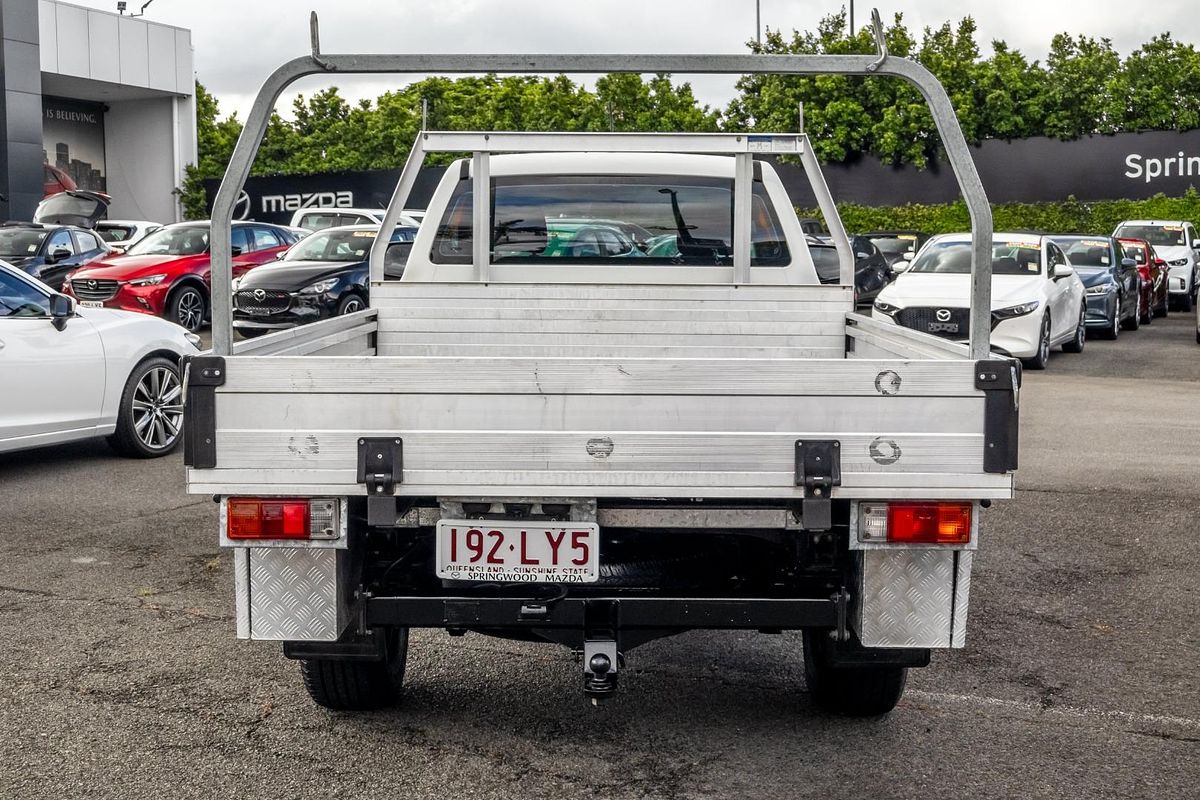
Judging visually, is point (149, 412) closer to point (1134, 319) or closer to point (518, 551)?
point (518, 551)

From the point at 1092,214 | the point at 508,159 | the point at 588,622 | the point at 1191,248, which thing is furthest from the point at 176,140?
the point at 588,622

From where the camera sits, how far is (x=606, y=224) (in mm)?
A: 6211

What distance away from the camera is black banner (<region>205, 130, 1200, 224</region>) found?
112 feet

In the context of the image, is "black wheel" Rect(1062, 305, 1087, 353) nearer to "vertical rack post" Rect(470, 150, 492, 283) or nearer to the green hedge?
"vertical rack post" Rect(470, 150, 492, 283)

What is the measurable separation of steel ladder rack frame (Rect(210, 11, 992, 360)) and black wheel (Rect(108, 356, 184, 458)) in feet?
19.0

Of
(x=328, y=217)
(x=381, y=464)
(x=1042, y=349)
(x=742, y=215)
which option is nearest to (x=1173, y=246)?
(x=1042, y=349)

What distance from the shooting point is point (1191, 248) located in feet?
92.0

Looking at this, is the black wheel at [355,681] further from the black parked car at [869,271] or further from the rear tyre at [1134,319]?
the rear tyre at [1134,319]

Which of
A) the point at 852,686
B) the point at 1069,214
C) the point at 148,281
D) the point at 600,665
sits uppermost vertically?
the point at 1069,214

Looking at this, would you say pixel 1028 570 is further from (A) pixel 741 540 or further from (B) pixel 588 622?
(B) pixel 588 622

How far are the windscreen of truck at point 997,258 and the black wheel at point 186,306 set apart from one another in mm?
9098

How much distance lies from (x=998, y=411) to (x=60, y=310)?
21.7 ft

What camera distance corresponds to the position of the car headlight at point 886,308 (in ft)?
49.6

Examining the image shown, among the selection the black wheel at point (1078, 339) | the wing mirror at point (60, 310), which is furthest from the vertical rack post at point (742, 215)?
the black wheel at point (1078, 339)
